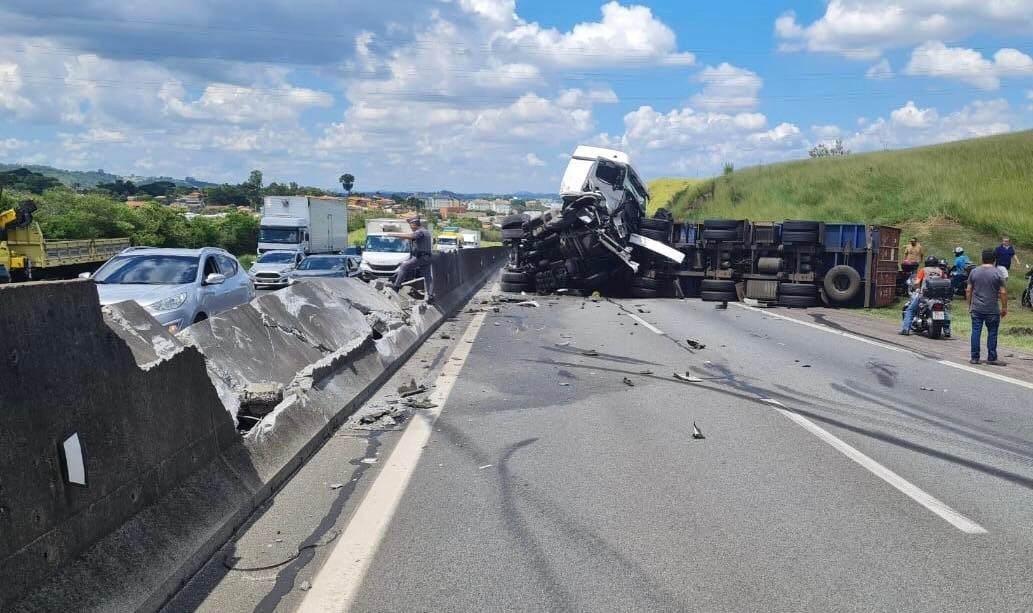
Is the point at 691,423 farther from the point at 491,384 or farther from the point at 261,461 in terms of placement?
the point at 261,461

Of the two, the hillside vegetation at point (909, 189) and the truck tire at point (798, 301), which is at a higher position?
the hillside vegetation at point (909, 189)

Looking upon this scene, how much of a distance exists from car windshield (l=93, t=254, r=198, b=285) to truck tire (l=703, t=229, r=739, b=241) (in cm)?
1496

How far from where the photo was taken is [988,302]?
13289 millimetres

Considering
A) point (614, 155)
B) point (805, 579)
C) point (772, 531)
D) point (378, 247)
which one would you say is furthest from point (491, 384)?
point (378, 247)

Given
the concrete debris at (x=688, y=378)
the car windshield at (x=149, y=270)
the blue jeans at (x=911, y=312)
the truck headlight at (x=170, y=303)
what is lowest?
the concrete debris at (x=688, y=378)

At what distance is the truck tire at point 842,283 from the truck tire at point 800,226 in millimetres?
1204

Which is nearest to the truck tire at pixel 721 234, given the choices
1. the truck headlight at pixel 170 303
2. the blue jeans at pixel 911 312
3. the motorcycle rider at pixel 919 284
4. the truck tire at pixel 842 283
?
the truck tire at pixel 842 283

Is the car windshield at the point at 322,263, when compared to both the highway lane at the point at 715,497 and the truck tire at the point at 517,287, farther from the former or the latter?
the highway lane at the point at 715,497

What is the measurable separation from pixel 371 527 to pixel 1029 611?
11.6 feet

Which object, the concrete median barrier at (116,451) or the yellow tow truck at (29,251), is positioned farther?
the yellow tow truck at (29,251)

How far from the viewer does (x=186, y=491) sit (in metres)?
4.87

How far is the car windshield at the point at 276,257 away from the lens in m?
32.3

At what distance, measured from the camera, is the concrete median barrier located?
3.49 metres

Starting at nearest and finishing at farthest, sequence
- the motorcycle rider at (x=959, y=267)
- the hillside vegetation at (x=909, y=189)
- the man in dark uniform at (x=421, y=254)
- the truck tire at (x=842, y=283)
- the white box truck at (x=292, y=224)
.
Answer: the man in dark uniform at (x=421, y=254) → the motorcycle rider at (x=959, y=267) → the truck tire at (x=842, y=283) → the hillside vegetation at (x=909, y=189) → the white box truck at (x=292, y=224)
